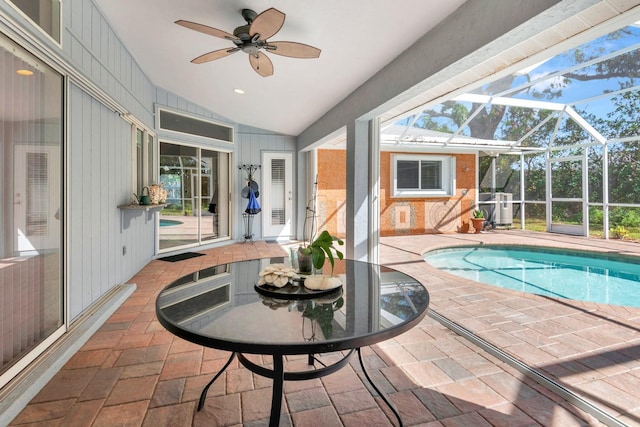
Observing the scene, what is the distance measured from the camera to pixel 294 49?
2760 mm

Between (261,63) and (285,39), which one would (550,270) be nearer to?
(285,39)

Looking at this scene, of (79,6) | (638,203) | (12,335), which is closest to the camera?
(12,335)

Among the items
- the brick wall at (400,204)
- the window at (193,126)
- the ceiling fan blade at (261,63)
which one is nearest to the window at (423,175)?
the brick wall at (400,204)

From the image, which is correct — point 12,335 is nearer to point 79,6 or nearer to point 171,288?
point 171,288

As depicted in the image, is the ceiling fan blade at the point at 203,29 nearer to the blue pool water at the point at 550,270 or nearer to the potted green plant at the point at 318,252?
the potted green plant at the point at 318,252

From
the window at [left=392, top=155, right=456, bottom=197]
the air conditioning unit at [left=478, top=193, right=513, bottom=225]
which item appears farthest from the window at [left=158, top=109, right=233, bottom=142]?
the air conditioning unit at [left=478, top=193, right=513, bottom=225]

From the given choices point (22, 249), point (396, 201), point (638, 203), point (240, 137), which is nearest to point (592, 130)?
point (638, 203)

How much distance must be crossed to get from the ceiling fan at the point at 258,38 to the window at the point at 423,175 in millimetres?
6166

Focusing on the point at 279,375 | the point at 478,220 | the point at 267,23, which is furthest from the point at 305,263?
the point at 478,220

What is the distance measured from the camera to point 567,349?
229 cm

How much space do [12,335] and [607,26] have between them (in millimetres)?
4299

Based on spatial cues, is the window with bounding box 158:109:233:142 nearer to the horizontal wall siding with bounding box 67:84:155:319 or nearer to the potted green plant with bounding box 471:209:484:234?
the horizontal wall siding with bounding box 67:84:155:319

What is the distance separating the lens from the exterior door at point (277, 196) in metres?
7.71

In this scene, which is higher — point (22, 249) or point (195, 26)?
point (195, 26)
